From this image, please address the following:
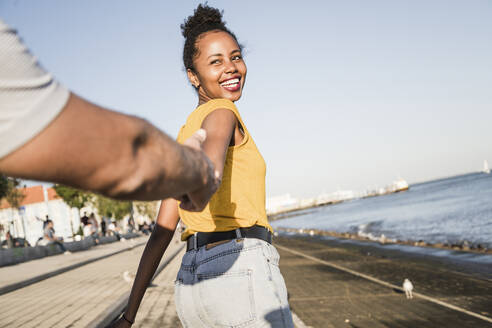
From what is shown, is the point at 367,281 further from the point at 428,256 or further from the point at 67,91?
the point at 67,91

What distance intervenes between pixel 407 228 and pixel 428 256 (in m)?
23.2

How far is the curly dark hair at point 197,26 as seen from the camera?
6.59 ft

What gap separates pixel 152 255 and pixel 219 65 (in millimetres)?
995

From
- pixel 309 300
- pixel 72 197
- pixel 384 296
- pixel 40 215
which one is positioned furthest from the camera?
pixel 40 215

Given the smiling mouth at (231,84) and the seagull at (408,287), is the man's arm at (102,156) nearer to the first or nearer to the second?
the smiling mouth at (231,84)

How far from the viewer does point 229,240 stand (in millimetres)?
1705

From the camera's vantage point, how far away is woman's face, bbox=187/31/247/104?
1.95 meters

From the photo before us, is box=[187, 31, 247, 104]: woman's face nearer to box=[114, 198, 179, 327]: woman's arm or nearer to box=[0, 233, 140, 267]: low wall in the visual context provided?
box=[114, 198, 179, 327]: woman's arm

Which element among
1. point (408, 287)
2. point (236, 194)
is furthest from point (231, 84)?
point (408, 287)

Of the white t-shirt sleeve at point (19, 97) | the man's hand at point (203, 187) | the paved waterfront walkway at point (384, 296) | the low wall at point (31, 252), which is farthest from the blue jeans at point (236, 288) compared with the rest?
the low wall at point (31, 252)

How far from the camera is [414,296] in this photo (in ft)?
38.5

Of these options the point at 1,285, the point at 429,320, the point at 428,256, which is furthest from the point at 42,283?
the point at 428,256

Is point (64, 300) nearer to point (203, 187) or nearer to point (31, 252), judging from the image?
point (203, 187)

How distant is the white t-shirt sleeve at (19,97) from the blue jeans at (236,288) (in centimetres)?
110
